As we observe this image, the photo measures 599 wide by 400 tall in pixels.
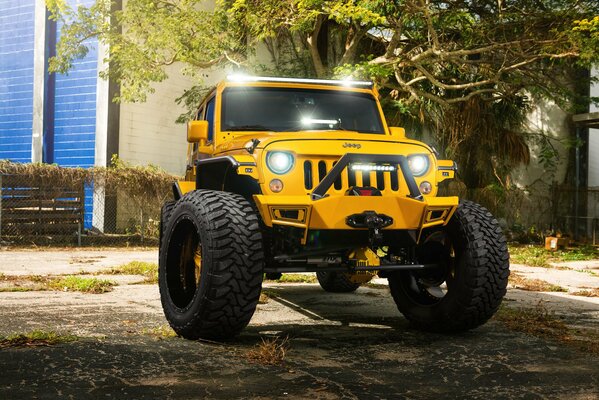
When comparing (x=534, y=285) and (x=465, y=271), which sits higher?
(x=465, y=271)

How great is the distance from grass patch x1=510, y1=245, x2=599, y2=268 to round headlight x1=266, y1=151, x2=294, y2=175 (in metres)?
9.67

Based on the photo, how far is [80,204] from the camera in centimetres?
1742

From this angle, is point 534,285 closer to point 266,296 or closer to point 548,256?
point 266,296

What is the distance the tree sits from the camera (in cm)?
1526

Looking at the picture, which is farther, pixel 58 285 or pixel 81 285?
pixel 58 285

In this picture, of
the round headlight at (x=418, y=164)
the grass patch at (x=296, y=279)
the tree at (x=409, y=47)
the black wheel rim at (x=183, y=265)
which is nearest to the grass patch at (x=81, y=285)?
the grass patch at (x=296, y=279)

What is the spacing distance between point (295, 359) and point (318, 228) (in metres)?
1.01

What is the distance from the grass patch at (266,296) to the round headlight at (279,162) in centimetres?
262

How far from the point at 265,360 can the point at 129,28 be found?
1487 cm

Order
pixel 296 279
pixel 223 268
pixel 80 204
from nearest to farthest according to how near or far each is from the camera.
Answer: pixel 223 268 < pixel 296 279 < pixel 80 204

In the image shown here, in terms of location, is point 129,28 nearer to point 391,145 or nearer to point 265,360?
point 391,145

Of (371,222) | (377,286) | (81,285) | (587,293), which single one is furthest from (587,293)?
(81,285)

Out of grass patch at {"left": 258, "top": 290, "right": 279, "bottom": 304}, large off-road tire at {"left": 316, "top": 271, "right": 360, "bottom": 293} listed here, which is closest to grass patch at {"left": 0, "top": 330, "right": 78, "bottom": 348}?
grass patch at {"left": 258, "top": 290, "right": 279, "bottom": 304}

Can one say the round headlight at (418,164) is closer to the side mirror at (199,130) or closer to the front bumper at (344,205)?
the front bumper at (344,205)
